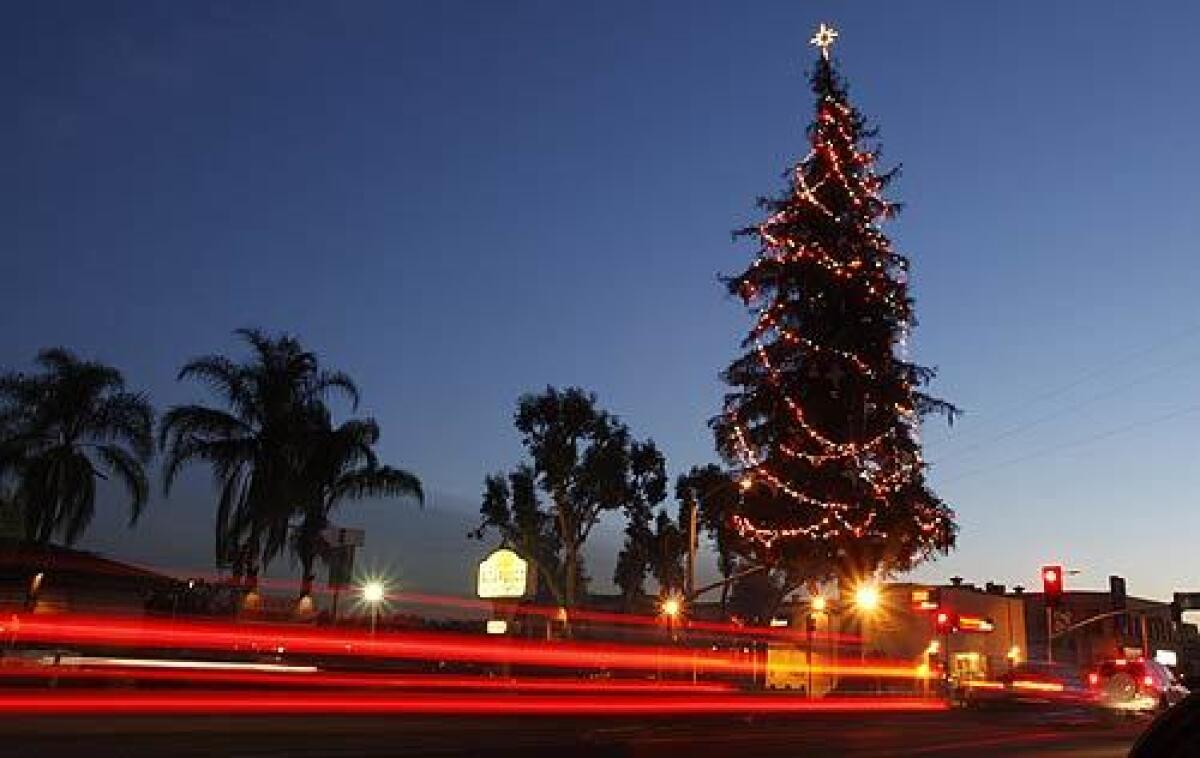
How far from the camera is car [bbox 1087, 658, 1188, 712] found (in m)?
24.5

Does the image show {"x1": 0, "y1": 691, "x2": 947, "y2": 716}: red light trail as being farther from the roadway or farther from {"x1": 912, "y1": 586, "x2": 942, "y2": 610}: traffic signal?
{"x1": 912, "y1": 586, "x2": 942, "y2": 610}: traffic signal

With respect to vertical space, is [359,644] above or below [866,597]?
below

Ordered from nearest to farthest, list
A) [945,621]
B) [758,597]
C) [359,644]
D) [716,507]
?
[359,644], [945,621], [716,507], [758,597]

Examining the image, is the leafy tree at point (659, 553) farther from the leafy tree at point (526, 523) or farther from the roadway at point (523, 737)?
the roadway at point (523, 737)

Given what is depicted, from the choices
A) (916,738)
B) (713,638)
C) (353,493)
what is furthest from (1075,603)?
(916,738)

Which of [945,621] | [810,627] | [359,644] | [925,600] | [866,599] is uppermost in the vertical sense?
[925,600]

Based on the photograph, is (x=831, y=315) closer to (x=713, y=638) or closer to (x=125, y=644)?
(x=713, y=638)

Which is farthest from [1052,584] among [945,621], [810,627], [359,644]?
[359,644]

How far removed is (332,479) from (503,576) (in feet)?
21.8

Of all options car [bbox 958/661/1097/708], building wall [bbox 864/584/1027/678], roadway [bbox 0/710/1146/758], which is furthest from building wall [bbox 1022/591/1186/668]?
roadway [bbox 0/710/1146/758]

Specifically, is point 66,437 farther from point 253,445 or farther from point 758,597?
point 758,597

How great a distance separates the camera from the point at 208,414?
3869 cm

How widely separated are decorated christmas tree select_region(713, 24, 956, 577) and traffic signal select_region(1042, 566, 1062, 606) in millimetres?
3930

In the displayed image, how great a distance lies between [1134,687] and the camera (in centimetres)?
2458
